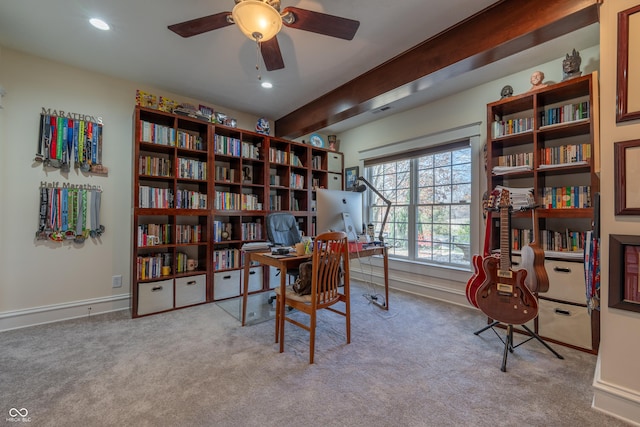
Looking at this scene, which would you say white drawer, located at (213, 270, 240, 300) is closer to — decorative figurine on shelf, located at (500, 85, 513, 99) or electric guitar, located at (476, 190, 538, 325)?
electric guitar, located at (476, 190, 538, 325)

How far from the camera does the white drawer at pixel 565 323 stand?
2.07 m

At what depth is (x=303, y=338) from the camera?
2.31 m

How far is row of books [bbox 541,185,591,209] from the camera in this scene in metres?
2.22

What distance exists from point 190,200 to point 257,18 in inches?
88.9

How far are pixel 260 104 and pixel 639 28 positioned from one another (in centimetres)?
336

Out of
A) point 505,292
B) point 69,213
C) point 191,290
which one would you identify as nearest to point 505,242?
point 505,292

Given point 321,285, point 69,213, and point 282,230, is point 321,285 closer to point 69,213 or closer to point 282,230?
point 282,230

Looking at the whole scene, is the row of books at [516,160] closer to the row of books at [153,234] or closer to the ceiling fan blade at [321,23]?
the ceiling fan blade at [321,23]

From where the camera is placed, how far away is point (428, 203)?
3.67m

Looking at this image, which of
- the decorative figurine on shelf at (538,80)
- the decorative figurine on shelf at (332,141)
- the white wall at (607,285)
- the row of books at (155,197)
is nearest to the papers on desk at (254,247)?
the row of books at (155,197)

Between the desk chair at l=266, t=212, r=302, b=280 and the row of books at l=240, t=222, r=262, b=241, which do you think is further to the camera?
the row of books at l=240, t=222, r=262, b=241

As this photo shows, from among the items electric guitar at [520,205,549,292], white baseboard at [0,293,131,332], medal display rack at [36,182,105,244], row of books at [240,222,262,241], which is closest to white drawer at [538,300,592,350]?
electric guitar at [520,205,549,292]

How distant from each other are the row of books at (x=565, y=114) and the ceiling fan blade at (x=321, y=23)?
76.2 inches

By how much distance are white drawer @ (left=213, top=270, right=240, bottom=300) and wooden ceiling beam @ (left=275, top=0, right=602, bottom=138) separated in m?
2.35
